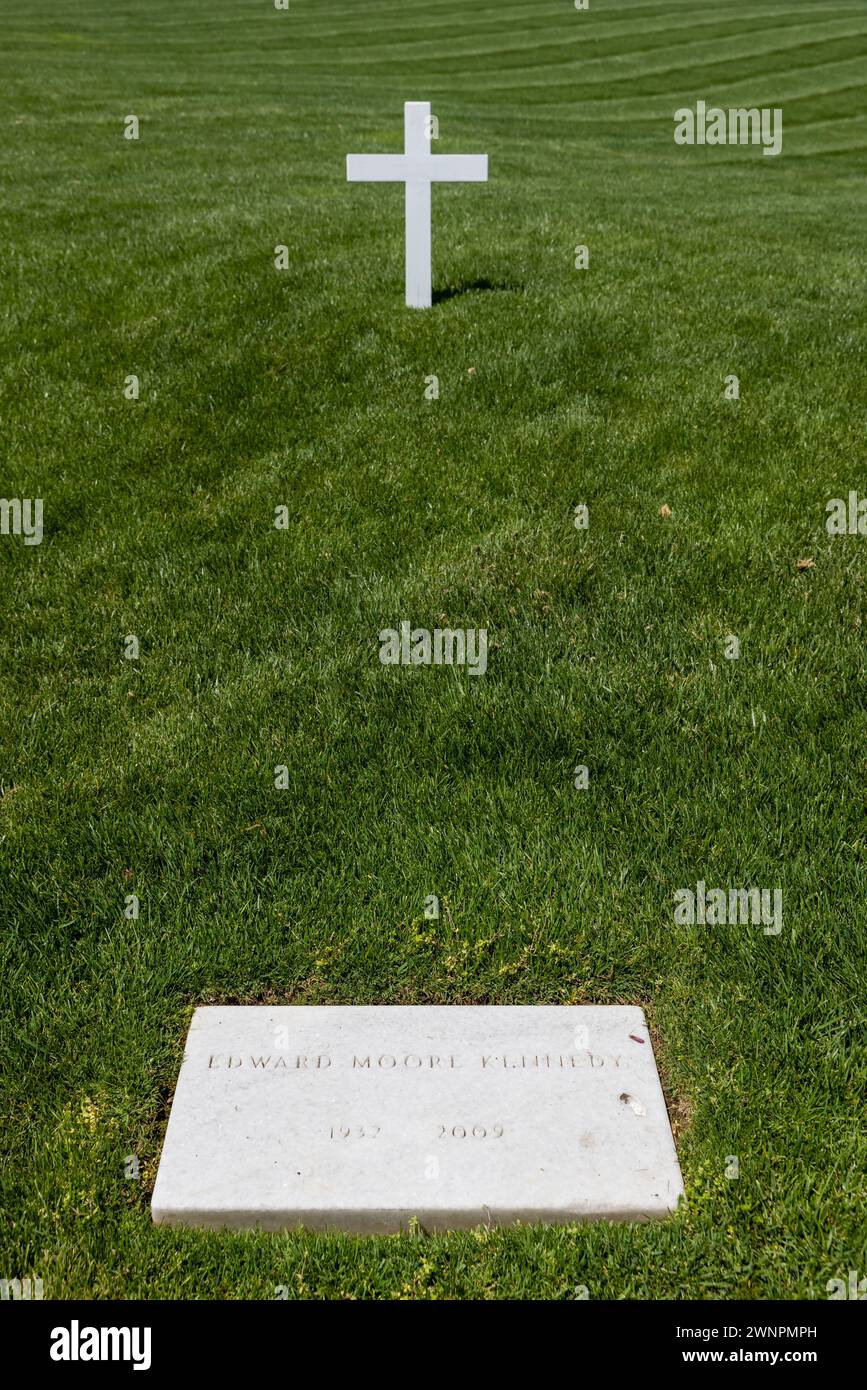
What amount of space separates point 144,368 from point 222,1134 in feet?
19.9

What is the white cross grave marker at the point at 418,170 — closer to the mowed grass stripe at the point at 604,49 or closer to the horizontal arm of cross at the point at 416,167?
the horizontal arm of cross at the point at 416,167

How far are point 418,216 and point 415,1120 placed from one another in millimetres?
6812

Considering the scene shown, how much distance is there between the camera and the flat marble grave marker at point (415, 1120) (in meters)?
2.96

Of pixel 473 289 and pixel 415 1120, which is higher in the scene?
pixel 473 289

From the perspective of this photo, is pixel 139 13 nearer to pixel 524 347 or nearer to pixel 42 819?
pixel 524 347

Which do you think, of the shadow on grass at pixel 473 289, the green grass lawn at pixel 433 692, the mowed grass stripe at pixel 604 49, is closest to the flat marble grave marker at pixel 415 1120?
the green grass lawn at pixel 433 692

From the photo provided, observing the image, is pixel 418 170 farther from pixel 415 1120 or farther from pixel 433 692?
pixel 415 1120

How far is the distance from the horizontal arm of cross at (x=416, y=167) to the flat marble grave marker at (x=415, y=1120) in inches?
257

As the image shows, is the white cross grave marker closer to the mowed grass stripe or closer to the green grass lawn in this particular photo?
the green grass lawn

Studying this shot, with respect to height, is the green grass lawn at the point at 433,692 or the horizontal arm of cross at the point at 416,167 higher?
the horizontal arm of cross at the point at 416,167

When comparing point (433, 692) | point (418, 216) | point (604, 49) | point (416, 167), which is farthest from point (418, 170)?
point (604, 49)

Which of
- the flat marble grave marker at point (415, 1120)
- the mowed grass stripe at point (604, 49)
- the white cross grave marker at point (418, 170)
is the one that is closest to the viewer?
the flat marble grave marker at point (415, 1120)

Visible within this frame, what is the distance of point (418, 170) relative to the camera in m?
7.89

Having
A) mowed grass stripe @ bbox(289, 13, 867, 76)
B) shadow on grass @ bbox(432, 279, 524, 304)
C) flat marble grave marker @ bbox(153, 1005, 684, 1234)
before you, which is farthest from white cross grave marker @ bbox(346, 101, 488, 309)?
mowed grass stripe @ bbox(289, 13, 867, 76)
